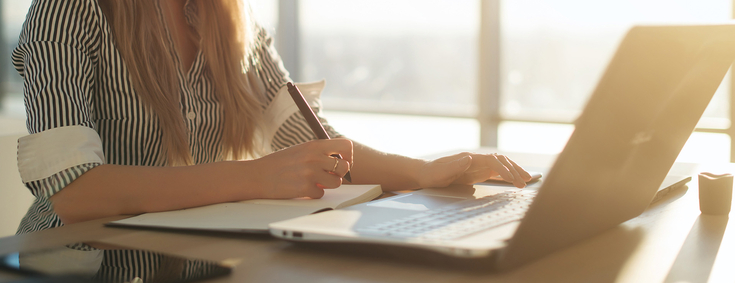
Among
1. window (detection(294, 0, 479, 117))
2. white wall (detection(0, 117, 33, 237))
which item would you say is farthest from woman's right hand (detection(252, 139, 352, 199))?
window (detection(294, 0, 479, 117))

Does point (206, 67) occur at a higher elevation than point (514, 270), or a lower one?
higher

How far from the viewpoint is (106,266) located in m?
0.53

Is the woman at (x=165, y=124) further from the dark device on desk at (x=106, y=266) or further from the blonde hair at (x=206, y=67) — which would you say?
the dark device on desk at (x=106, y=266)

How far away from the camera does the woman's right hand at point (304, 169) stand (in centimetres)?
83

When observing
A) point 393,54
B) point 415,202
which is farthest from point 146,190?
point 393,54

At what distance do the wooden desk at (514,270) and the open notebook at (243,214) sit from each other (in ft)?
0.05

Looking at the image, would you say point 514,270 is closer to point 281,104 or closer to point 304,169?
point 304,169

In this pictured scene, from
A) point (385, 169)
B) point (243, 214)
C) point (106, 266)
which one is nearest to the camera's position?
point (106, 266)

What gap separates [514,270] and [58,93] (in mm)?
726

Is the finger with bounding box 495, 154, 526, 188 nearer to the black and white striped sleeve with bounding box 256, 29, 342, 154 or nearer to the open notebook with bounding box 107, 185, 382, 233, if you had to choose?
the open notebook with bounding box 107, 185, 382, 233

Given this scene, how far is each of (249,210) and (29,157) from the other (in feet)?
1.10

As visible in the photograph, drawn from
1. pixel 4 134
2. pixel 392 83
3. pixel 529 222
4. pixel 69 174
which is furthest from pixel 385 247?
pixel 392 83

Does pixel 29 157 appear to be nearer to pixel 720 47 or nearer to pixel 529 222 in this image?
A: pixel 529 222

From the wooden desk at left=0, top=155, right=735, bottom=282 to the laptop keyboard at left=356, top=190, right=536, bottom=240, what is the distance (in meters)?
0.03
